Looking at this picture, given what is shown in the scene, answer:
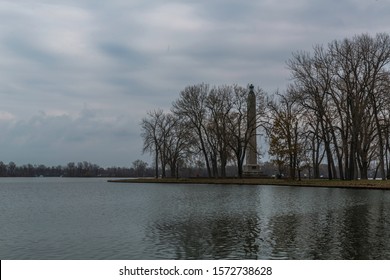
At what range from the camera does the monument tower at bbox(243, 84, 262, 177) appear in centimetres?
6806

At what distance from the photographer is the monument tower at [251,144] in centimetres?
6806

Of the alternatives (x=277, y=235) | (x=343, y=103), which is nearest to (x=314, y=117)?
(x=343, y=103)

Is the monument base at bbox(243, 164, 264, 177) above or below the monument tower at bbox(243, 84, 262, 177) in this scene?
below

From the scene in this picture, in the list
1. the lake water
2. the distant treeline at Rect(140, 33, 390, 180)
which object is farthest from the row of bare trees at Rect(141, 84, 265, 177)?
the lake water

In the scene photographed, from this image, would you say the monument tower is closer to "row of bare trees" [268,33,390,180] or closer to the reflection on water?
"row of bare trees" [268,33,390,180]

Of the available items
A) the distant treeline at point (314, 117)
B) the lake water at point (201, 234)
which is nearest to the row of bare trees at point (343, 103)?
the distant treeline at point (314, 117)

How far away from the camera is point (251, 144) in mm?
71438

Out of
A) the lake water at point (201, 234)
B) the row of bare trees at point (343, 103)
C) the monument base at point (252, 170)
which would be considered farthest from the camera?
the monument base at point (252, 170)

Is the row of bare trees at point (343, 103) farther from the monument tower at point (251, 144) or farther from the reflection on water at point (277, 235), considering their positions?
the reflection on water at point (277, 235)

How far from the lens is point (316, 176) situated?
7206cm

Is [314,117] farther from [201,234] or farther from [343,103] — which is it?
[201,234]
